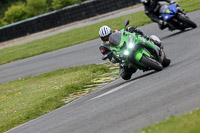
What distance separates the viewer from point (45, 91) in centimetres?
1366

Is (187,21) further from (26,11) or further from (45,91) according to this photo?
(26,11)

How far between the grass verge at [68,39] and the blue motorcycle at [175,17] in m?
5.03

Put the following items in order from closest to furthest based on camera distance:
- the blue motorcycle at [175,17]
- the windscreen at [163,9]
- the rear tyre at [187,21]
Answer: the rear tyre at [187,21] → the blue motorcycle at [175,17] → the windscreen at [163,9]

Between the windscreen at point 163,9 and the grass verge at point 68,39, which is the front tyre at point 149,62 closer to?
the windscreen at point 163,9

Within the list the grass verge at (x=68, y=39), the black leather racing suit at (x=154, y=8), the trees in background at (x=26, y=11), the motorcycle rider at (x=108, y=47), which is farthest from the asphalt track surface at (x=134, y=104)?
the trees in background at (x=26, y=11)

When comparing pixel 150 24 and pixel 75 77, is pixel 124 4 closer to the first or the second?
pixel 150 24

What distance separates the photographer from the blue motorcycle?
631 inches

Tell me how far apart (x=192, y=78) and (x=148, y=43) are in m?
2.47

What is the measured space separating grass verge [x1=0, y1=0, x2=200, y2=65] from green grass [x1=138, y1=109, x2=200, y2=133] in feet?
52.4

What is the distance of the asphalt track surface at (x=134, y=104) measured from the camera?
6.95 m

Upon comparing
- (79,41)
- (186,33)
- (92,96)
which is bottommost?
(79,41)

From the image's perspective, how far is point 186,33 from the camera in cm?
1595

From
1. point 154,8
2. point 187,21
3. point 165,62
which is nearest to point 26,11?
point 154,8

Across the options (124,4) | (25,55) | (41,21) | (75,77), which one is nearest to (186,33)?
(75,77)
